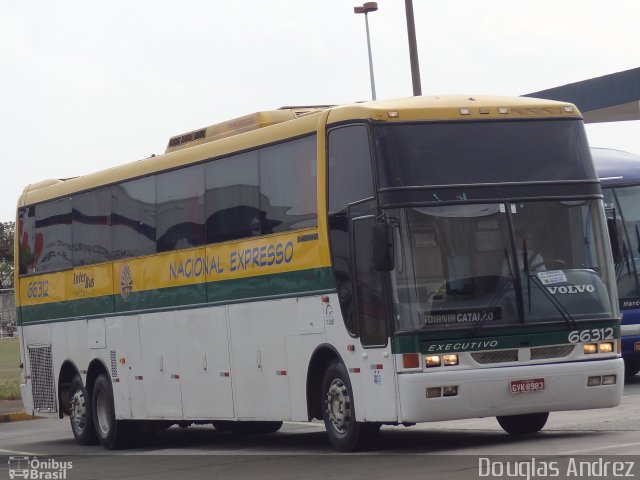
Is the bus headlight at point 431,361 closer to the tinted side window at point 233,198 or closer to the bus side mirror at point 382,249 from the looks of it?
the bus side mirror at point 382,249

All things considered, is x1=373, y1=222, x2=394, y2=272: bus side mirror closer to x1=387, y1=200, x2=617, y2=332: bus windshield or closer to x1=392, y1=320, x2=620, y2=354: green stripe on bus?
x1=387, y1=200, x2=617, y2=332: bus windshield

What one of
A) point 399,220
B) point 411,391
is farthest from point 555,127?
point 411,391

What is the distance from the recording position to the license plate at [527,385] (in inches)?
572

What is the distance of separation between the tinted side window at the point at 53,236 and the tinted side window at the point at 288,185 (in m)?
5.91

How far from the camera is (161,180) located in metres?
19.3

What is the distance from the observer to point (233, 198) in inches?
684

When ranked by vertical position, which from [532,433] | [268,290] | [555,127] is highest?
[555,127]

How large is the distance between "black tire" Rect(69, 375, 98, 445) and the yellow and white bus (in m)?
3.31

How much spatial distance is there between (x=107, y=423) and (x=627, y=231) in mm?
9137

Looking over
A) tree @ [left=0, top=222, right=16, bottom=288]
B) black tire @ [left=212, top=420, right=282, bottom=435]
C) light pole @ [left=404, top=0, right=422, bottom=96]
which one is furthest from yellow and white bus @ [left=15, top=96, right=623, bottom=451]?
tree @ [left=0, top=222, right=16, bottom=288]

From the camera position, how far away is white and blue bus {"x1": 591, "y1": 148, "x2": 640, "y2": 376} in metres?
23.9

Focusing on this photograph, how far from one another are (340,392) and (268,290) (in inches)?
72.9

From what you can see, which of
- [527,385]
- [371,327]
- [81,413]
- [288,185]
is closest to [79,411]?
[81,413]

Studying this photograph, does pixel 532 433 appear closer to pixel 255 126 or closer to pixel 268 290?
pixel 268 290
